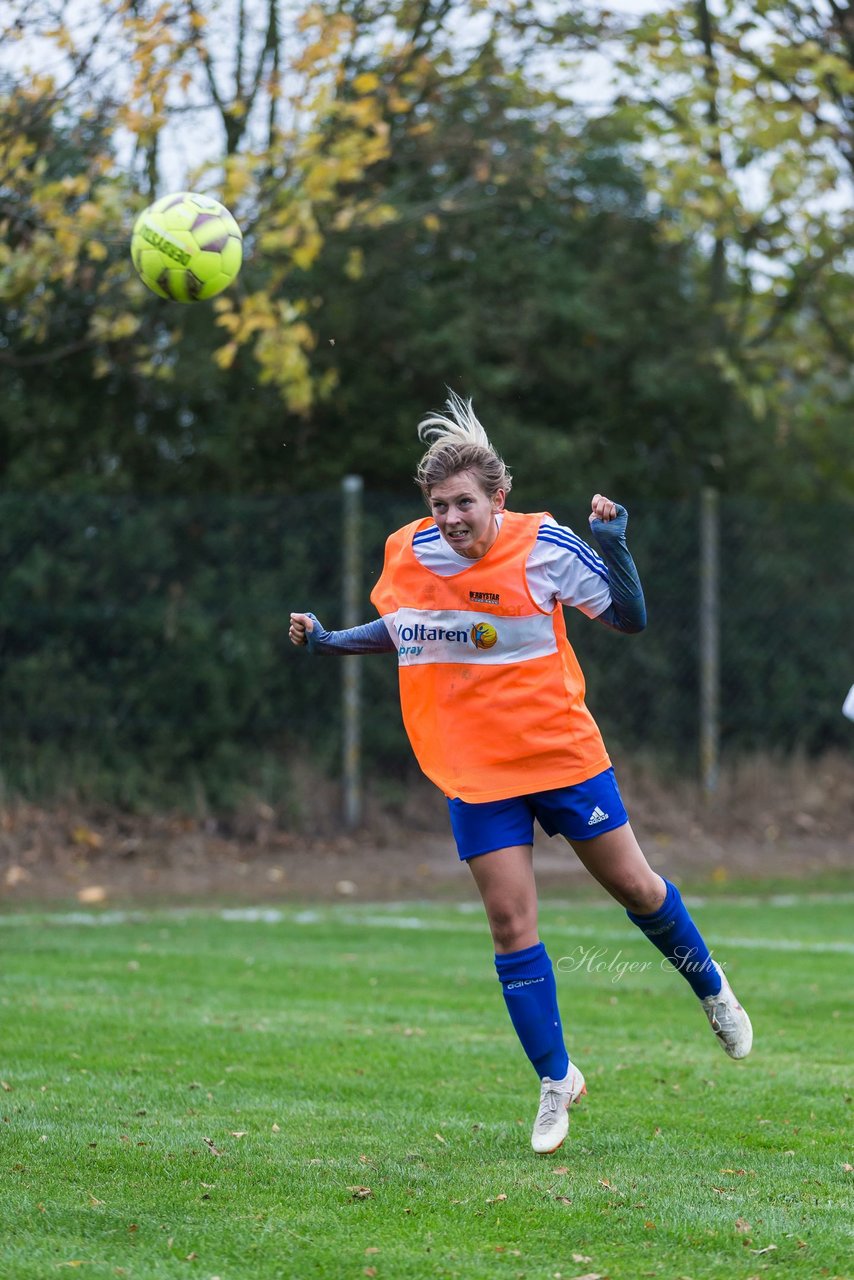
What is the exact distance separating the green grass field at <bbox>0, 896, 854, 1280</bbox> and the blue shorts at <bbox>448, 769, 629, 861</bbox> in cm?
90

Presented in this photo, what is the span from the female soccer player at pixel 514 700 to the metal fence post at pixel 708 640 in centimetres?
905

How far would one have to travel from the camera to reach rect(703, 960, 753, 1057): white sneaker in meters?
5.14

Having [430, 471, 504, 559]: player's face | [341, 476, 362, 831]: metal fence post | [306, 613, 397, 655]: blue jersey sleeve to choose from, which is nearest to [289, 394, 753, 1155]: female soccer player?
[430, 471, 504, 559]: player's face

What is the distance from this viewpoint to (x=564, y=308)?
14531mm

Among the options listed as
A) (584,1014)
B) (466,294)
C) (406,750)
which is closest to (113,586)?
(406,750)

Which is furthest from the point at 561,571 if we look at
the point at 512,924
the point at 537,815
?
the point at 512,924

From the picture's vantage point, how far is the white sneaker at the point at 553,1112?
182 inches

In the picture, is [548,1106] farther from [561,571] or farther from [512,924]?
[561,571]

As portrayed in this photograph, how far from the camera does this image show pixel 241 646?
12758mm

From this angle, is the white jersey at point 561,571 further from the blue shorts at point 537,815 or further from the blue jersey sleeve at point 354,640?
the blue shorts at point 537,815

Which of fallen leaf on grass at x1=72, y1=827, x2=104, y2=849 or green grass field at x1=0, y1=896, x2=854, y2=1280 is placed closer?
green grass field at x1=0, y1=896, x2=854, y2=1280

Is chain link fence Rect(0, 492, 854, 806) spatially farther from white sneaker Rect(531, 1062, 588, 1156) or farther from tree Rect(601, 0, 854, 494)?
white sneaker Rect(531, 1062, 588, 1156)

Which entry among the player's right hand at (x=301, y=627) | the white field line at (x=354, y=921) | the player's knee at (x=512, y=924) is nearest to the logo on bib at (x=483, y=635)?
the player's right hand at (x=301, y=627)

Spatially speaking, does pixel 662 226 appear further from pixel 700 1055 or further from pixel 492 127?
pixel 700 1055
